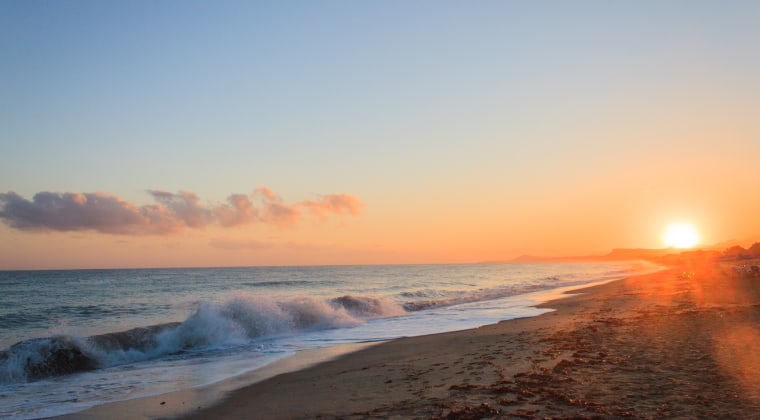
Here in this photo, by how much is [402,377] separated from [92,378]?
8.40m

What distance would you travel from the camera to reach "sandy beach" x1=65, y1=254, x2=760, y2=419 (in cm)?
638

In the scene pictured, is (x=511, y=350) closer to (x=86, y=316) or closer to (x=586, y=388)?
(x=586, y=388)

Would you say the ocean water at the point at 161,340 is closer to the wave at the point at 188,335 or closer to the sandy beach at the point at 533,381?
the wave at the point at 188,335

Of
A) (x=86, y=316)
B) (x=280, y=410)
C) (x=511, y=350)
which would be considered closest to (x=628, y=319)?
(x=511, y=350)

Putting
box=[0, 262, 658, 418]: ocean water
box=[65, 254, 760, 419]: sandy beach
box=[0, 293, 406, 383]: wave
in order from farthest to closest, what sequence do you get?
box=[0, 293, 406, 383]: wave → box=[0, 262, 658, 418]: ocean water → box=[65, 254, 760, 419]: sandy beach

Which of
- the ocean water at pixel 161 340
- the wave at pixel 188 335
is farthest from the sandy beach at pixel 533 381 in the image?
the wave at pixel 188 335

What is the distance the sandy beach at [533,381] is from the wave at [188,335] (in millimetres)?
6320

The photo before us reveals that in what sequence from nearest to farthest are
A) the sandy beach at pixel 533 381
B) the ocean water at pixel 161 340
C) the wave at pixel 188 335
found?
1. the sandy beach at pixel 533 381
2. the ocean water at pixel 161 340
3. the wave at pixel 188 335

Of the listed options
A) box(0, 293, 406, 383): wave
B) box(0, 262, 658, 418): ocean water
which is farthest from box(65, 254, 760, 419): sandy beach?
box(0, 293, 406, 383): wave

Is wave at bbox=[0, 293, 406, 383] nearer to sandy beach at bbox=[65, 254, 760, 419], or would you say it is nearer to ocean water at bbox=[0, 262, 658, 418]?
ocean water at bbox=[0, 262, 658, 418]

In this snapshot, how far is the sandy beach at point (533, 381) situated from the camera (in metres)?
6.38

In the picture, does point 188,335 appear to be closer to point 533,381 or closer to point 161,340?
point 161,340

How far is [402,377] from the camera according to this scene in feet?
30.7

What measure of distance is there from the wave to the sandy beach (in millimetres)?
6320
